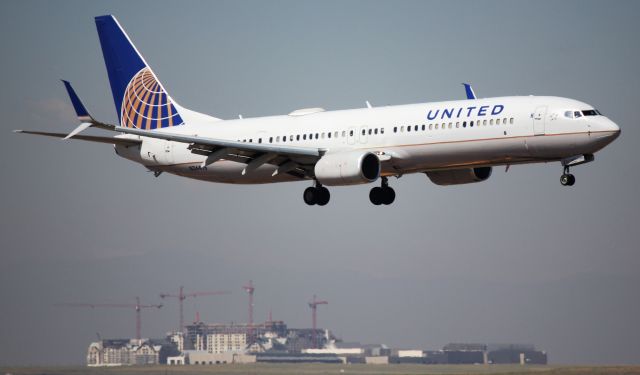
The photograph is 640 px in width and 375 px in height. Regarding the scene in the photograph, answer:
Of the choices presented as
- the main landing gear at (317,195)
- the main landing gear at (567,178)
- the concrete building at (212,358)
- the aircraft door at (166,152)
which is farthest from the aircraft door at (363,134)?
the concrete building at (212,358)

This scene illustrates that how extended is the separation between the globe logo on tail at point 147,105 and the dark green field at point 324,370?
1939 cm

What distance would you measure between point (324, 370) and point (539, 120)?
140 feet

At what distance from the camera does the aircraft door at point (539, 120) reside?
54.0 metres

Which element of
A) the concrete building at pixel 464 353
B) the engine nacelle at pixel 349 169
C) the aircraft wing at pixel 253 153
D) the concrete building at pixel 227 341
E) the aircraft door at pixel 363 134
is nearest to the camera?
the engine nacelle at pixel 349 169

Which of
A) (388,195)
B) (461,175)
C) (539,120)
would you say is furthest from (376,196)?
(539,120)

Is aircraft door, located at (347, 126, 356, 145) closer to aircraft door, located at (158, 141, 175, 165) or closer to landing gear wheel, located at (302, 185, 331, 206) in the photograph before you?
landing gear wheel, located at (302, 185, 331, 206)

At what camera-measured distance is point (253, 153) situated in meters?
60.8

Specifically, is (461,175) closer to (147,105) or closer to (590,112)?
(590,112)

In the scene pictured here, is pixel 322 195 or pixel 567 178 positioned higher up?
pixel 322 195

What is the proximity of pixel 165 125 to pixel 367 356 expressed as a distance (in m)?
42.6

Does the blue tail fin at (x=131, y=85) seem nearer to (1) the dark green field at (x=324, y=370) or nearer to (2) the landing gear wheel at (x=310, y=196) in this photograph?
(2) the landing gear wheel at (x=310, y=196)

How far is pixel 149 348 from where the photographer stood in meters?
119

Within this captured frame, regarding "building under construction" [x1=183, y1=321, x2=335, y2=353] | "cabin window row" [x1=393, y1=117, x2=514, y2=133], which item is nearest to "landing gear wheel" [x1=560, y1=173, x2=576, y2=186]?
"cabin window row" [x1=393, y1=117, x2=514, y2=133]

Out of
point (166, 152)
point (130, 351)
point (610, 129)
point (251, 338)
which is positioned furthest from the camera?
point (251, 338)
